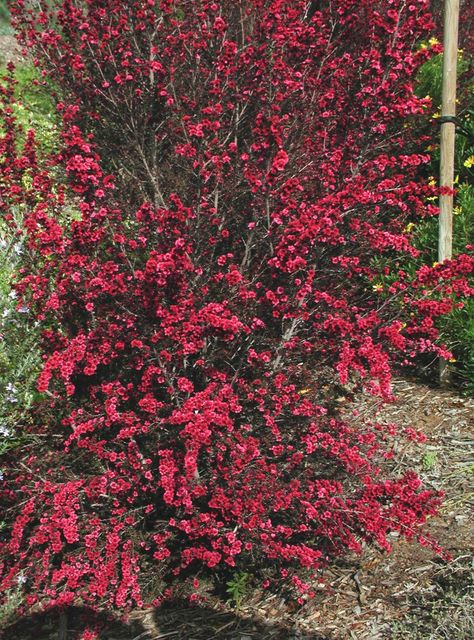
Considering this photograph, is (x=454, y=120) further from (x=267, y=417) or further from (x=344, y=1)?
(x=267, y=417)

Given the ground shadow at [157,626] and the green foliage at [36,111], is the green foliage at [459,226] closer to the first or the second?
the ground shadow at [157,626]

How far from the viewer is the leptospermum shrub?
271 cm

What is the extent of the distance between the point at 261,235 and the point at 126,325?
888mm

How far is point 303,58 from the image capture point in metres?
3.80

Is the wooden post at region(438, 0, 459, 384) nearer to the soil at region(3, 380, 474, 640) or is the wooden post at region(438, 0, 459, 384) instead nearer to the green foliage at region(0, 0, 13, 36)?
the soil at region(3, 380, 474, 640)

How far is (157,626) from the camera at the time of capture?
3.01 meters

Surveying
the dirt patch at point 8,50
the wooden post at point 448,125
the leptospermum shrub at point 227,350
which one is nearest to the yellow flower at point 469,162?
the wooden post at point 448,125

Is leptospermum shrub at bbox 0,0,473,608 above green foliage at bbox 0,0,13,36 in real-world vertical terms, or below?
below

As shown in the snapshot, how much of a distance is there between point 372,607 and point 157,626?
1.06m

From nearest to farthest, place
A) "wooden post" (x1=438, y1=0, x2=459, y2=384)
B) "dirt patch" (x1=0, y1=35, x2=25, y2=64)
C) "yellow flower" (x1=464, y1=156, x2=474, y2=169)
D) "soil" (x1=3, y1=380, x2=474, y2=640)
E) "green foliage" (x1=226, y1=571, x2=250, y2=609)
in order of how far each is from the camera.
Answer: "soil" (x1=3, y1=380, x2=474, y2=640), "green foliage" (x1=226, y1=571, x2=250, y2=609), "wooden post" (x1=438, y1=0, x2=459, y2=384), "yellow flower" (x1=464, y1=156, x2=474, y2=169), "dirt patch" (x1=0, y1=35, x2=25, y2=64)

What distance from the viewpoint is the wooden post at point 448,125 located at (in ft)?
12.4

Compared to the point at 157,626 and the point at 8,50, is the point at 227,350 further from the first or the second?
the point at 8,50

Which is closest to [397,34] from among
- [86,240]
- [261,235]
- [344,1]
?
[344,1]

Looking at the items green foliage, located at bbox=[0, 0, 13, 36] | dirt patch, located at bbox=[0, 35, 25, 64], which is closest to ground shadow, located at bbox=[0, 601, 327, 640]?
dirt patch, located at bbox=[0, 35, 25, 64]
